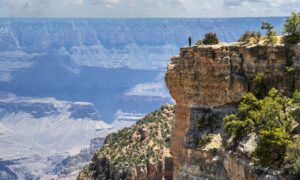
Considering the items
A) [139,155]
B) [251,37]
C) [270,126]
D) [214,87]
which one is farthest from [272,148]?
[139,155]

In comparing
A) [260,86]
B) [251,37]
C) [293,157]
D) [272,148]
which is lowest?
[293,157]

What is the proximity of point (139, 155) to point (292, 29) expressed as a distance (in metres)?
53.0

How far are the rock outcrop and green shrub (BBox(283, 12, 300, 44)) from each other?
1907 inches

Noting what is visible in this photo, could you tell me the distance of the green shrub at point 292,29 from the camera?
140ft

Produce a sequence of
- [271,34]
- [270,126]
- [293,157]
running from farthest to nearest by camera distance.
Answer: [271,34] < [270,126] < [293,157]

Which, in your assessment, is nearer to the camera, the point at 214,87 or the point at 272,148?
the point at 272,148

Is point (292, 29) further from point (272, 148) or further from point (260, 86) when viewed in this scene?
point (272, 148)

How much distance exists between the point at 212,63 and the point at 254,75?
326cm

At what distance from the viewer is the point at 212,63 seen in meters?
44.8

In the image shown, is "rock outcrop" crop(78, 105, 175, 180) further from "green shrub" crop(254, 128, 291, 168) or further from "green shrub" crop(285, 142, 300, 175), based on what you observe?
"green shrub" crop(285, 142, 300, 175)

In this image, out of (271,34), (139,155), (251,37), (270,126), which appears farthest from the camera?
(139,155)

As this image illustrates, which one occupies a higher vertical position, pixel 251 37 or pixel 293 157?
pixel 251 37

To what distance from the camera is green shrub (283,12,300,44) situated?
42.6 metres

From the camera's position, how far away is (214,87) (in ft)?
147
